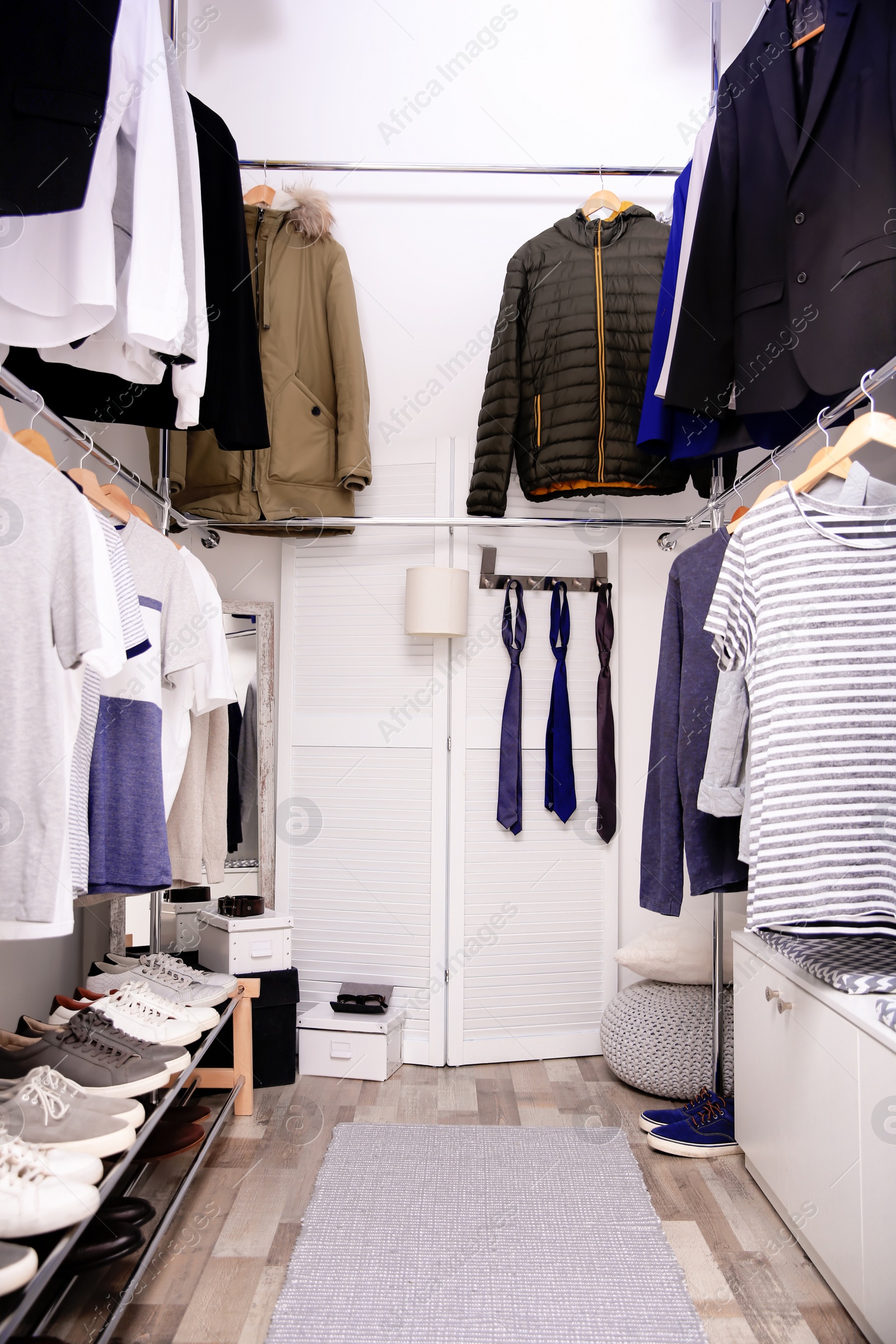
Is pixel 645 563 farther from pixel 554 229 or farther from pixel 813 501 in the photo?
pixel 813 501

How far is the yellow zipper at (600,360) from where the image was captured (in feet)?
9.11

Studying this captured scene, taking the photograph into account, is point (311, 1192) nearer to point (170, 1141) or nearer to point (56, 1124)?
point (170, 1141)

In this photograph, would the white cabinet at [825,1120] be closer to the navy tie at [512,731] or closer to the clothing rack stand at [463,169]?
the navy tie at [512,731]

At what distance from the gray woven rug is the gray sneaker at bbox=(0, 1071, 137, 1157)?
500mm

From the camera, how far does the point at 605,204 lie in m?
2.95

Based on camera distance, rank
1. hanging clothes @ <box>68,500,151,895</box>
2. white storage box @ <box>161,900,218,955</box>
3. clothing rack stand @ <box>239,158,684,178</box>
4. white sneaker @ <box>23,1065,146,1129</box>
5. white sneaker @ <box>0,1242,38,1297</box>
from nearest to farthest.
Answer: white sneaker @ <box>0,1242,38,1297</box>
white sneaker @ <box>23,1065,146,1129</box>
hanging clothes @ <box>68,500,151,895</box>
clothing rack stand @ <box>239,158,684,178</box>
white storage box @ <box>161,900,218,955</box>

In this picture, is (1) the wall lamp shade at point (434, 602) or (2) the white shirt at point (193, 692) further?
(1) the wall lamp shade at point (434, 602)

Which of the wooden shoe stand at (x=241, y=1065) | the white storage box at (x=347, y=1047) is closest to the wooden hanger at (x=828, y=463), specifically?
the wooden shoe stand at (x=241, y=1065)

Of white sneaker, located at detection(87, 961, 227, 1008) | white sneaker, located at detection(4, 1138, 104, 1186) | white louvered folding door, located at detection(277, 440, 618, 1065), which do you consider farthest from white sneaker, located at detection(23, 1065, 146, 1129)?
white louvered folding door, located at detection(277, 440, 618, 1065)

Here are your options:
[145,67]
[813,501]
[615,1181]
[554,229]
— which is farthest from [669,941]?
[145,67]

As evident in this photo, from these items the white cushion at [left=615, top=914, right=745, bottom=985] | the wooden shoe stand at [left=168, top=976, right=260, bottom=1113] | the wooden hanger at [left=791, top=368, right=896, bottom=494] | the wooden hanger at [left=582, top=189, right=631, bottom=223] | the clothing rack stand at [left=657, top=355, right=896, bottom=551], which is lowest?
the wooden shoe stand at [left=168, top=976, right=260, bottom=1113]

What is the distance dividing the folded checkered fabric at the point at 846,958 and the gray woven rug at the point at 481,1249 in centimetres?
66

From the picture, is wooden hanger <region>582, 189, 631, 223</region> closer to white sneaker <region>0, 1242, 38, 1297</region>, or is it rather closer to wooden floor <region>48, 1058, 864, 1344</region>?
wooden floor <region>48, 1058, 864, 1344</region>

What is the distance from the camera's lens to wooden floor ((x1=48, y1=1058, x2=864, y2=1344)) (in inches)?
63.6
